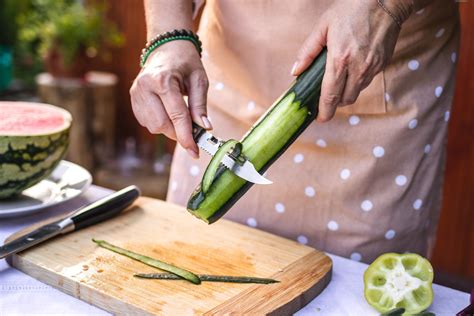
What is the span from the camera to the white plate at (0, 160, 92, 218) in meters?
1.59

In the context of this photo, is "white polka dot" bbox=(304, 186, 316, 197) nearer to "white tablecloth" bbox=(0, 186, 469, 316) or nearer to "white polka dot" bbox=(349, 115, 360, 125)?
"white polka dot" bbox=(349, 115, 360, 125)

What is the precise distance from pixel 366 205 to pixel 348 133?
0.60ft

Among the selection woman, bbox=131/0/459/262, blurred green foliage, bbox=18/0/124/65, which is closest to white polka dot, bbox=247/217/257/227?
woman, bbox=131/0/459/262

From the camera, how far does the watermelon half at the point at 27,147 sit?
1569mm

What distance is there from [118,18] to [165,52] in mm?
3645

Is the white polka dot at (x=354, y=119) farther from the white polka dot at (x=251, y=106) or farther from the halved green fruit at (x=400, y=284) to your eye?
the halved green fruit at (x=400, y=284)

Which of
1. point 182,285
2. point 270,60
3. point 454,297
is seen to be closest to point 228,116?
point 270,60

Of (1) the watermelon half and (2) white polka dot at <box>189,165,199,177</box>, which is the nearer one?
(1) the watermelon half

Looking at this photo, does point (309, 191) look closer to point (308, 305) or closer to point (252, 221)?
point (252, 221)

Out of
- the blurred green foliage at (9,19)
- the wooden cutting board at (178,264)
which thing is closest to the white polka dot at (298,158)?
the wooden cutting board at (178,264)

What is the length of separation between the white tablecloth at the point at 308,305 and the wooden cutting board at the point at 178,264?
18 mm

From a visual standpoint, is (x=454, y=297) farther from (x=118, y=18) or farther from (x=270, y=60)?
(x=118, y=18)

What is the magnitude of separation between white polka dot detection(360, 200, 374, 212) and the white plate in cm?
70

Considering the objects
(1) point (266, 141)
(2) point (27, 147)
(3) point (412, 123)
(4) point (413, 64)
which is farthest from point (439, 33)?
(2) point (27, 147)
